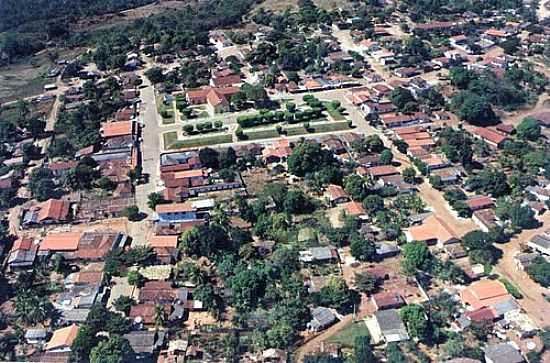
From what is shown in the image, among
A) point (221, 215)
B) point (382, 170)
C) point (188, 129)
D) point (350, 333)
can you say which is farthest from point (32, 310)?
point (382, 170)

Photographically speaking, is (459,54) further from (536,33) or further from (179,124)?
(179,124)

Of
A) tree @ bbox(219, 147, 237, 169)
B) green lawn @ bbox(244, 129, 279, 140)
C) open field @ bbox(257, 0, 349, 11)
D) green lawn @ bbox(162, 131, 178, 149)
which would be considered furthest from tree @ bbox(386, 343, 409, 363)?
open field @ bbox(257, 0, 349, 11)

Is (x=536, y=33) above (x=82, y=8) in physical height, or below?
below

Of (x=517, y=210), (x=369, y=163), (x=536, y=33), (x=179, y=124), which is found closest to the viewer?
(x=517, y=210)

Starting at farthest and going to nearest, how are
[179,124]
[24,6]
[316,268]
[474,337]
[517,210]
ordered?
[24,6] → [179,124] → [517,210] → [316,268] → [474,337]

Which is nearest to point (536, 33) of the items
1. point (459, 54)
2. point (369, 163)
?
point (459, 54)

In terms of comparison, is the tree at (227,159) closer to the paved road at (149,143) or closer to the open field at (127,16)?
the paved road at (149,143)

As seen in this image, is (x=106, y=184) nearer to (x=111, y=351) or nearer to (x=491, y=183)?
(x=111, y=351)
